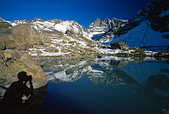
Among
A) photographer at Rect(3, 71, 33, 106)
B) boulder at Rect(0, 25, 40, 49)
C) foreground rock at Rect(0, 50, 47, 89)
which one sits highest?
boulder at Rect(0, 25, 40, 49)

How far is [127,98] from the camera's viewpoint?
439 inches

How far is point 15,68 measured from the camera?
11.3m

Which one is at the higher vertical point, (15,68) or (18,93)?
(15,68)

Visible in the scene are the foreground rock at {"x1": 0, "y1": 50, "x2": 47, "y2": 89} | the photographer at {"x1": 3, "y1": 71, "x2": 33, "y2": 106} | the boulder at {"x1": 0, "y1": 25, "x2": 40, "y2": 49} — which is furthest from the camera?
the boulder at {"x1": 0, "y1": 25, "x2": 40, "y2": 49}

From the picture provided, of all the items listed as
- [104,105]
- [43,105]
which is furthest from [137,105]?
[43,105]

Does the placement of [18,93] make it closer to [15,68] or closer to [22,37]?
[15,68]

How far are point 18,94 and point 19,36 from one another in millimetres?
17953

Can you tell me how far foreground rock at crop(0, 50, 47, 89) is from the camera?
1030 cm

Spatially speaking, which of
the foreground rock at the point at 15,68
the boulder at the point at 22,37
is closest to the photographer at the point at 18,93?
the foreground rock at the point at 15,68

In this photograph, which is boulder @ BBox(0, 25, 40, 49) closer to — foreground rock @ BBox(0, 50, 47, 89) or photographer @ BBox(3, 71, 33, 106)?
foreground rock @ BBox(0, 50, 47, 89)

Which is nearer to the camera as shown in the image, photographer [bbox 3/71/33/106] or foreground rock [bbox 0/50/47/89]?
photographer [bbox 3/71/33/106]

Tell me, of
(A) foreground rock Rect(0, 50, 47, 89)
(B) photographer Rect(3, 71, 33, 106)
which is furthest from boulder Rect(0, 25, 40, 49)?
(B) photographer Rect(3, 71, 33, 106)

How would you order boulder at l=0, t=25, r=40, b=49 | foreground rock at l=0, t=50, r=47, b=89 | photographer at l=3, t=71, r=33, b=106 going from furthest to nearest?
boulder at l=0, t=25, r=40, b=49 < foreground rock at l=0, t=50, r=47, b=89 < photographer at l=3, t=71, r=33, b=106

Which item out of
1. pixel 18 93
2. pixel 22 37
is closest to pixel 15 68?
pixel 18 93
